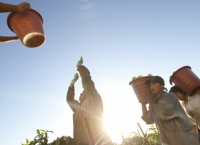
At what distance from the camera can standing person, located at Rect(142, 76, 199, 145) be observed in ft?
10.7

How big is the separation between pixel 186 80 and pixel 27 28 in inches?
113

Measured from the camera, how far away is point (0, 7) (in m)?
2.07

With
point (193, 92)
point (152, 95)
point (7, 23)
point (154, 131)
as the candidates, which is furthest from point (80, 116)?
point (154, 131)

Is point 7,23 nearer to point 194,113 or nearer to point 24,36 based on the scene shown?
point 24,36

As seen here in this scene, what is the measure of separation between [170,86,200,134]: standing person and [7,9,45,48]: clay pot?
2885 mm

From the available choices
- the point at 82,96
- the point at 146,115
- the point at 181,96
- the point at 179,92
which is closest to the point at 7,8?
the point at 82,96

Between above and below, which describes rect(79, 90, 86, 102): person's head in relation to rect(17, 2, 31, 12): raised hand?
below

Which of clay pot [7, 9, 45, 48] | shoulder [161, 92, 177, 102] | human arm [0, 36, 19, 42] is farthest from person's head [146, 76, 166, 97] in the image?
human arm [0, 36, 19, 42]

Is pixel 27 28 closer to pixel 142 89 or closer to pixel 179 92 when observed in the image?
pixel 142 89

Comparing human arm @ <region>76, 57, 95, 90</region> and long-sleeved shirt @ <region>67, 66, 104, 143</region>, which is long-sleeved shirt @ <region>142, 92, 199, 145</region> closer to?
long-sleeved shirt @ <region>67, 66, 104, 143</region>

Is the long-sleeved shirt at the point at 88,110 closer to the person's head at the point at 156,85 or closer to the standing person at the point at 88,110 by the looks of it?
the standing person at the point at 88,110

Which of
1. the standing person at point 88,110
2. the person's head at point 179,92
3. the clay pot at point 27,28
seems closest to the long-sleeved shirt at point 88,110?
the standing person at point 88,110

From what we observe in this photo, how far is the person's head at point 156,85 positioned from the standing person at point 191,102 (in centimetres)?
78

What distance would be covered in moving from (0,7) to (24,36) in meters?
0.34
